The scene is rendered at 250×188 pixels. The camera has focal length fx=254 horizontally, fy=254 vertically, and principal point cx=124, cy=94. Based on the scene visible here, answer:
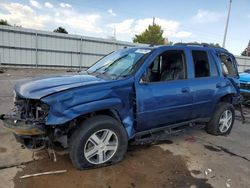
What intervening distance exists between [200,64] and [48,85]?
9.85 feet

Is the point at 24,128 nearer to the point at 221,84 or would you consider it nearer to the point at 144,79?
the point at 144,79

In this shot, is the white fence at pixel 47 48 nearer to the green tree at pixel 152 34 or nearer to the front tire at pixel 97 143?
the front tire at pixel 97 143

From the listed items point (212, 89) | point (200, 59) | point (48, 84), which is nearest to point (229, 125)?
point (212, 89)

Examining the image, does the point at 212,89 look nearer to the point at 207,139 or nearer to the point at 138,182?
the point at 207,139

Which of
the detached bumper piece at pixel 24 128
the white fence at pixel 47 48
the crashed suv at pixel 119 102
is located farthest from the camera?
the white fence at pixel 47 48

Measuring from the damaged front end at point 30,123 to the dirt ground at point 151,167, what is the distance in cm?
48

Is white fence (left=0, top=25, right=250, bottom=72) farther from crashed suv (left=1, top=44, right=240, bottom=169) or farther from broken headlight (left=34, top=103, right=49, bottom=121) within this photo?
broken headlight (left=34, top=103, right=49, bottom=121)

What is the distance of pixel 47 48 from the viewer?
59.3 feet

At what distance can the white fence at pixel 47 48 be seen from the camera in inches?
651

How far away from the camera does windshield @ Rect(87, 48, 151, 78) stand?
415cm

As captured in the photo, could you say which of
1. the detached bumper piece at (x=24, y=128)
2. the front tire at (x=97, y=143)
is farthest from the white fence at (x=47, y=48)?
the front tire at (x=97, y=143)

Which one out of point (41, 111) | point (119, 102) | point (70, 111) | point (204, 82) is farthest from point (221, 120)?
point (41, 111)

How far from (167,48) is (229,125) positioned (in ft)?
8.56

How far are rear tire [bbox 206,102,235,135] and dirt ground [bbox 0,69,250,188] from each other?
50 centimetres
